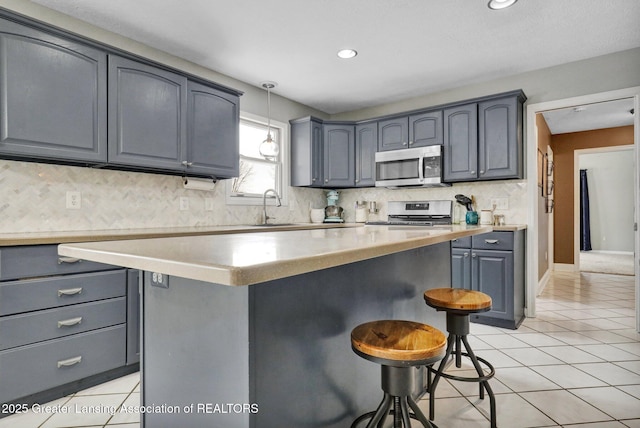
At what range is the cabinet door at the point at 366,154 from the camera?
4.48 meters

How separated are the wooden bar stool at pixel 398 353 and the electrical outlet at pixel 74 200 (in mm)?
2400

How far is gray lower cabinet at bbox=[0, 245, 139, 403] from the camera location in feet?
6.08

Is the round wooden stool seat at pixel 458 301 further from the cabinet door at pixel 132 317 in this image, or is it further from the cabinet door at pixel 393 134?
the cabinet door at pixel 393 134

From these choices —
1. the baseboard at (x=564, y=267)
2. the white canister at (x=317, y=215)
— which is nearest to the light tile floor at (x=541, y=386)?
the white canister at (x=317, y=215)

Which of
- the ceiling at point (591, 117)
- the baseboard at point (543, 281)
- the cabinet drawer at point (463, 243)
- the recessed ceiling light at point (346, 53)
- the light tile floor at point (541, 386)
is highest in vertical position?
the recessed ceiling light at point (346, 53)

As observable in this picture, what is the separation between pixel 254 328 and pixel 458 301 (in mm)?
1106

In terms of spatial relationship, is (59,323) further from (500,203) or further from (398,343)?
(500,203)

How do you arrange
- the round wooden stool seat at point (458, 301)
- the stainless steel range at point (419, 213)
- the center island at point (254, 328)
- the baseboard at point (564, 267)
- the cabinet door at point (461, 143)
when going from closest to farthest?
the center island at point (254, 328), the round wooden stool seat at point (458, 301), the cabinet door at point (461, 143), the stainless steel range at point (419, 213), the baseboard at point (564, 267)

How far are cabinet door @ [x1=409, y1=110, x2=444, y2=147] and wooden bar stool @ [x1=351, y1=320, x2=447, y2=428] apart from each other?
310 cm

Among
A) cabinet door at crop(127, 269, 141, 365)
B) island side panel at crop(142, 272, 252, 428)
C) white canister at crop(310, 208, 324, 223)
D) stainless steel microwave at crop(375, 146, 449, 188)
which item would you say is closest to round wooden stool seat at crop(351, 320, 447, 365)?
island side panel at crop(142, 272, 252, 428)

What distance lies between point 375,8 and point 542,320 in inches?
126

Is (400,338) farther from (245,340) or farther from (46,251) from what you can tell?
(46,251)

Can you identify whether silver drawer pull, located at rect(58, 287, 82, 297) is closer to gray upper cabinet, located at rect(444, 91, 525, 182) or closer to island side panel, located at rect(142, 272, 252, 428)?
island side panel, located at rect(142, 272, 252, 428)

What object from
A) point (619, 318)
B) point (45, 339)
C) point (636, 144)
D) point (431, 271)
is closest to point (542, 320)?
point (619, 318)
